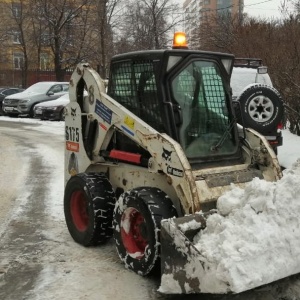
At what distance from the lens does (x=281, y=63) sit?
1220cm

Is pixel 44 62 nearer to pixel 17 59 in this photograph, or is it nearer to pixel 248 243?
pixel 17 59

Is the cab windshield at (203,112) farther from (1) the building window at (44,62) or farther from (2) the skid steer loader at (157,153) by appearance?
(1) the building window at (44,62)

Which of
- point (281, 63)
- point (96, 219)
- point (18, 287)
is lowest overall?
point (18, 287)

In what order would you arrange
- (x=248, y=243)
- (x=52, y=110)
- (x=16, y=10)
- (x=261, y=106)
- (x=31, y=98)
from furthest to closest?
(x=16, y=10), (x=31, y=98), (x=52, y=110), (x=261, y=106), (x=248, y=243)

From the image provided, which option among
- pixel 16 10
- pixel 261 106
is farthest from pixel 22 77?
pixel 261 106

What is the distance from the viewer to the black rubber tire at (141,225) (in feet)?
12.8

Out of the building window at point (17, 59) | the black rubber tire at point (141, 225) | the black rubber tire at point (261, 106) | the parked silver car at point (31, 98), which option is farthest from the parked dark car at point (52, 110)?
the building window at point (17, 59)

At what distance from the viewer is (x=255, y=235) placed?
10.8 feet

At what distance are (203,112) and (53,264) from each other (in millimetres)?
2068

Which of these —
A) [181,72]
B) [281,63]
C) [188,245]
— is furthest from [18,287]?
[281,63]

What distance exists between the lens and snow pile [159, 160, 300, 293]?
309 centimetres

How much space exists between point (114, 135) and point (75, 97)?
0.82 metres

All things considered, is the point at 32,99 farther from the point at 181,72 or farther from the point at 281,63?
the point at 181,72

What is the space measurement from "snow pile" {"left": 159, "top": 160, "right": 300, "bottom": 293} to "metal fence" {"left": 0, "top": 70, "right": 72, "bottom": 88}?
117 feet
